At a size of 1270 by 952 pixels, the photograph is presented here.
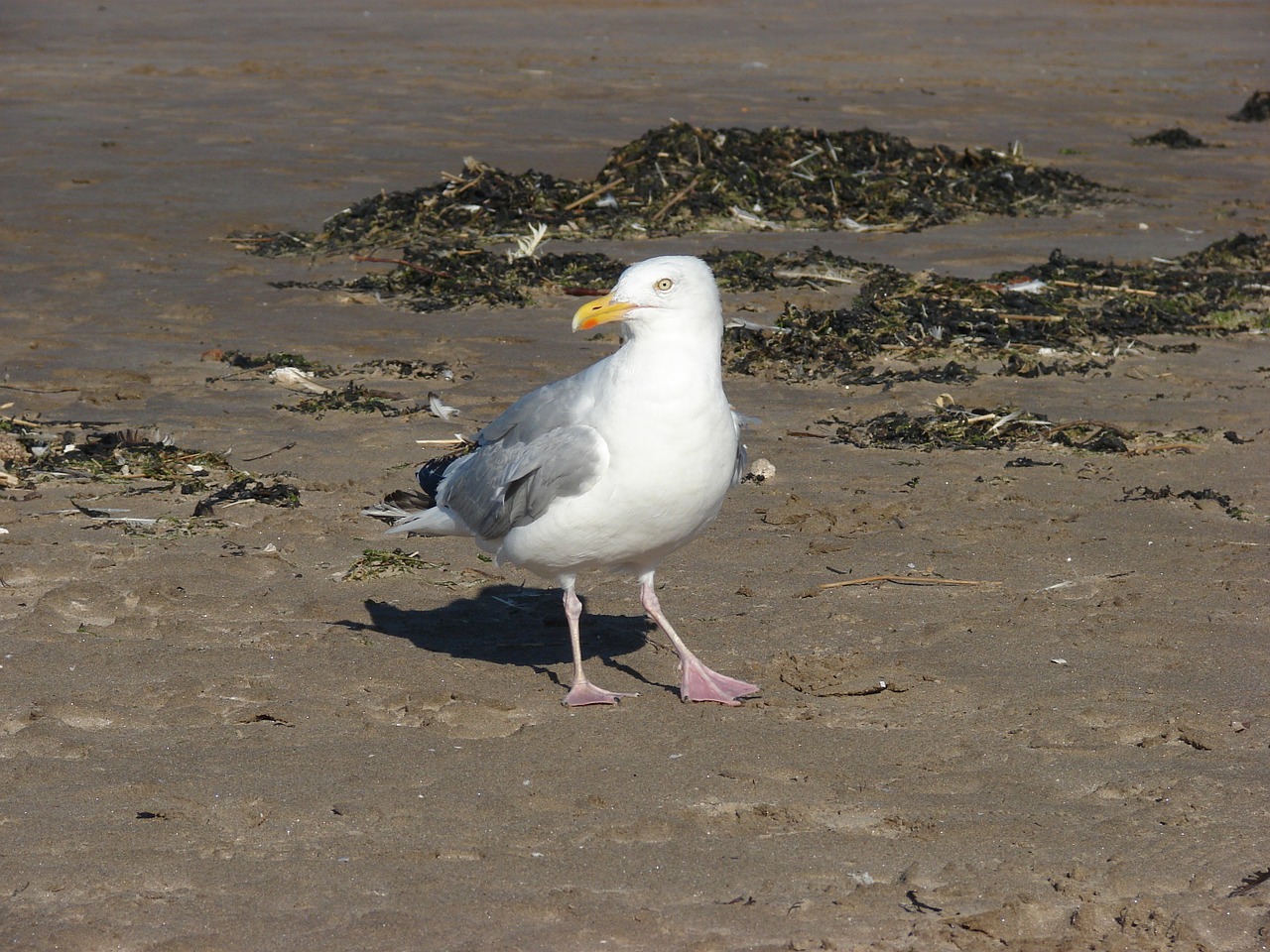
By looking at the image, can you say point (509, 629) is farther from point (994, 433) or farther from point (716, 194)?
point (716, 194)

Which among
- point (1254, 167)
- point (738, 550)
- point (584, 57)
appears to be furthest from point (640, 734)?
point (584, 57)

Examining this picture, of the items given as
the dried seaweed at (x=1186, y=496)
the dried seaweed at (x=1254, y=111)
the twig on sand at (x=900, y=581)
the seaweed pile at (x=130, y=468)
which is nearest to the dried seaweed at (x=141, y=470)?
the seaweed pile at (x=130, y=468)

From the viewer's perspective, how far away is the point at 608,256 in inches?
452

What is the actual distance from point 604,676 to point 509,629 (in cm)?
63

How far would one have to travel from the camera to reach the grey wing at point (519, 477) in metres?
4.98

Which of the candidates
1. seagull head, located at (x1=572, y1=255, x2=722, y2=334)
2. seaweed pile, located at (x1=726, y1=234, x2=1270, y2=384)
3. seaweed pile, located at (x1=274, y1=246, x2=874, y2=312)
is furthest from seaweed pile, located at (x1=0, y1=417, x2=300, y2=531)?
seaweed pile, located at (x1=726, y1=234, x2=1270, y2=384)

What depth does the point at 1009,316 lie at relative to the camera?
32.9ft

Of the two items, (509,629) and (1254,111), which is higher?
(1254,111)

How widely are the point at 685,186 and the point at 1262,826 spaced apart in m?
9.67

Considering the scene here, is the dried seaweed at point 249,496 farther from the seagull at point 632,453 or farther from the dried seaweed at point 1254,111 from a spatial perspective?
the dried seaweed at point 1254,111

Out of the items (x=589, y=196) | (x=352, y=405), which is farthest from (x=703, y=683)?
(x=589, y=196)

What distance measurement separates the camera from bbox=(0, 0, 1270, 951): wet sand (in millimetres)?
3863

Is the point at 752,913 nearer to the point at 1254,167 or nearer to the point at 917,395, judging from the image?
the point at 917,395

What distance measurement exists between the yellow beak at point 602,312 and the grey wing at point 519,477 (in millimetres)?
350
